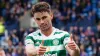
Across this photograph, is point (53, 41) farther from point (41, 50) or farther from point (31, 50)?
point (41, 50)

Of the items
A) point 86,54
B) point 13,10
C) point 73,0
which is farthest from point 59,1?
point 86,54

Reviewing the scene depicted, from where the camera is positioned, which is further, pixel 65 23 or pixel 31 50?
pixel 65 23

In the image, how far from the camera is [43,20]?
5.41m

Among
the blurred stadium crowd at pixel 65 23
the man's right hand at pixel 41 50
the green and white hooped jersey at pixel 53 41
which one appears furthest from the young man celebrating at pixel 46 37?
the blurred stadium crowd at pixel 65 23

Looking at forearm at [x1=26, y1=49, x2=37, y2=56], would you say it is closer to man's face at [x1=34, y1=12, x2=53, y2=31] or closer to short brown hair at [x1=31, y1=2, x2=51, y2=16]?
man's face at [x1=34, y1=12, x2=53, y2=31]

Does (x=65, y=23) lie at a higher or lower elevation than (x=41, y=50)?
lower

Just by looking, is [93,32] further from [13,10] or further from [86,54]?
[13,10]

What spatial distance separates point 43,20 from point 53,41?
0.33 meters

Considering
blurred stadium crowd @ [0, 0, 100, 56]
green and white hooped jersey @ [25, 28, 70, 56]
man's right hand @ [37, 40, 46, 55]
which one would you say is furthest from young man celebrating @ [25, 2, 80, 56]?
blurred stadium crowd @ [0, 0, 100, 56]

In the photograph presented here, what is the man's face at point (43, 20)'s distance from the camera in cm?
540

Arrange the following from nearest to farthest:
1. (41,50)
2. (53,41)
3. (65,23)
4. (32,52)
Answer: (41,50) < (32,52) < (53,41) < (65,23)

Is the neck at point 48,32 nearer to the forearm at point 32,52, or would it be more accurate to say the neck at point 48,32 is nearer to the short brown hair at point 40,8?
the short brown hair at point 40,8

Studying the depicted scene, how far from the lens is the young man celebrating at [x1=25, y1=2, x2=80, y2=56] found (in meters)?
5.41

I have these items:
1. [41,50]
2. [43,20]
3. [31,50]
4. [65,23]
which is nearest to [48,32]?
[43,20]
